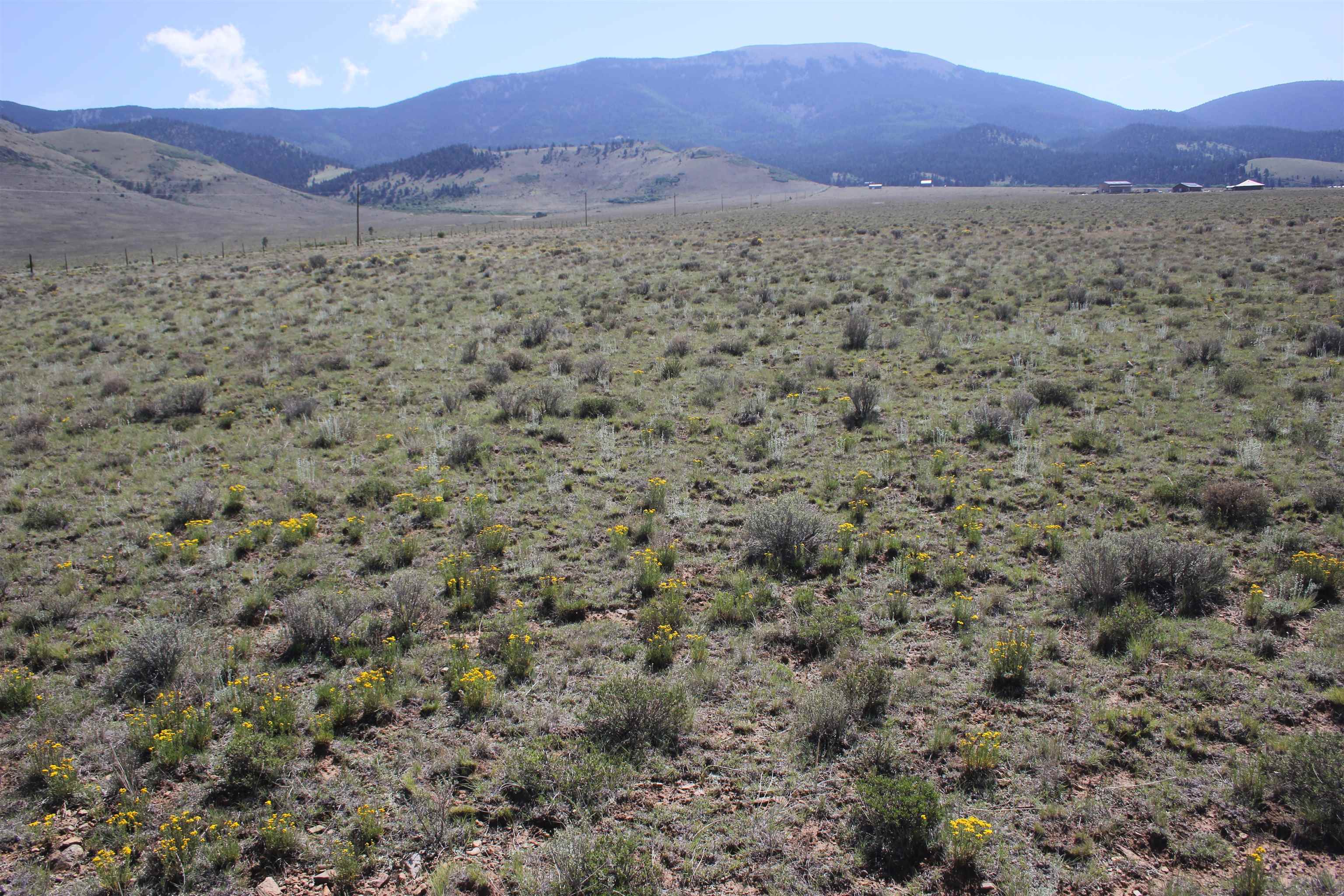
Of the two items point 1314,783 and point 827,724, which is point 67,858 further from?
point 1314,783

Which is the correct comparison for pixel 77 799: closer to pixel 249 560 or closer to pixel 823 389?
pixel 249 560

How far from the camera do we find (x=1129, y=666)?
19.2ft

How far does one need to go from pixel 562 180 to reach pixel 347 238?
120082mm

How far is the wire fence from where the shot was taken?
47812mm

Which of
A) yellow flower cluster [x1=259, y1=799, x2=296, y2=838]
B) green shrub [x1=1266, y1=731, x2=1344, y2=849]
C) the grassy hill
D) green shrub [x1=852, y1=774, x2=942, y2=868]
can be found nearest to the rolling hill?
yellow flower cluster [x1=259, y1=799, x2=296, y2=838]

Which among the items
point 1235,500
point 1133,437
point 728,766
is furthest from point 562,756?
point 1133,437

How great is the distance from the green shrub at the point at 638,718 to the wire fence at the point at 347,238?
45296 millimetres

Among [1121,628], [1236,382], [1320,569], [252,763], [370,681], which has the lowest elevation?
[252,763]

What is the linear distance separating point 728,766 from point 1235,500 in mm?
7037

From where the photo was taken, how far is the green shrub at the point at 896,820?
4336mm

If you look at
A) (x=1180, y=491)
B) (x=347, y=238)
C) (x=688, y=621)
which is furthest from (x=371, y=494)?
(x=347, y=238)

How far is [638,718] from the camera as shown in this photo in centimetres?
543

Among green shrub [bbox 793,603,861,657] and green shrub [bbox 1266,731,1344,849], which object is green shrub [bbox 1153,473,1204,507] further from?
green shrub [bbox 793,603,861,657]

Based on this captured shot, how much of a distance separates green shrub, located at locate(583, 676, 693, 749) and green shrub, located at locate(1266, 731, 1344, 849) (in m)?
3.92
